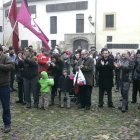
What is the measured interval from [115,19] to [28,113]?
22056mm

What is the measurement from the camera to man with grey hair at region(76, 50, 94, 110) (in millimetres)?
8258

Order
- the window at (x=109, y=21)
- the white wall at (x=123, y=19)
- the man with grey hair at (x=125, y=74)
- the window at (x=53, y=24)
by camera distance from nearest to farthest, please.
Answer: the man with grey hair at (x=125, y=74) < the white wall at (x=123, y=19) < the window at (x=109, y=21) < the window at (x=53, y=24)

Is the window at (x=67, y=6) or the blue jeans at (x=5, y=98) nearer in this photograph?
the blue jeans at (x=5, y=98)

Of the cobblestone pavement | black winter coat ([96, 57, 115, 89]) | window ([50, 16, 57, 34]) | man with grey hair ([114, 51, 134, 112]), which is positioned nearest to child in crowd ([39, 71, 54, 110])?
the cobblestone pavement

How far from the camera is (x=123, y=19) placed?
2739 centimetres

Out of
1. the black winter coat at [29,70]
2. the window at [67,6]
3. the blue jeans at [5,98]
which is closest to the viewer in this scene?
the blue jeans at [5,98]

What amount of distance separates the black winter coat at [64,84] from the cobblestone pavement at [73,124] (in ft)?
2.22

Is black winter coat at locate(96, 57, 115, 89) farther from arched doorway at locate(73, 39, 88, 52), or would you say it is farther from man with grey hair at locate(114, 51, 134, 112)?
arched doorway at locate(73, 39, 88, 52)

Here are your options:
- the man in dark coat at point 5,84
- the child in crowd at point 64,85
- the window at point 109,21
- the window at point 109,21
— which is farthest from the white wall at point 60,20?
the man in dark coat at point 5,84

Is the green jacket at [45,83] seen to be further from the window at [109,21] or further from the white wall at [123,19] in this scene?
the window at [109,21]

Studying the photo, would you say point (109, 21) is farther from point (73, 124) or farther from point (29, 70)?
point (73, 124)

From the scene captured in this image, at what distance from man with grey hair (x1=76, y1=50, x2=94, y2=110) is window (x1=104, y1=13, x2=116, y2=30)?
2042 cm

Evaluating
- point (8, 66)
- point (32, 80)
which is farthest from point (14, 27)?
point (8, 66)

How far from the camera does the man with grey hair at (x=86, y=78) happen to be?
8258 mm
